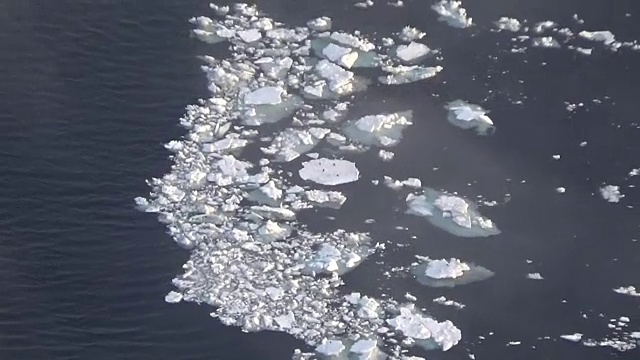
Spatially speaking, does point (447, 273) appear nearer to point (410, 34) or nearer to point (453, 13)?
point (410, 34)

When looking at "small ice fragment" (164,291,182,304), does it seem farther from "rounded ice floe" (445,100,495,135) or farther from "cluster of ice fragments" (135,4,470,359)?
"rounded ice floe" (445,100,495,135)

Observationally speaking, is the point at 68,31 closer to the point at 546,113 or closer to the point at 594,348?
the point at 546,113

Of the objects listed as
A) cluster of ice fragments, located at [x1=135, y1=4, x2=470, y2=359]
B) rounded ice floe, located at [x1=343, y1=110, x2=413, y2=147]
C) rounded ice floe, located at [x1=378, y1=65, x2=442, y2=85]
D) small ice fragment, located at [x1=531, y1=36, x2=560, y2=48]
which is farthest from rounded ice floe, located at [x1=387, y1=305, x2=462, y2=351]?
small ice fragment, located at [x1=531, y1=36, x2=560, y2=48]

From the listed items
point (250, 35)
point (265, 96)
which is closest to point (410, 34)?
point (250, 35)

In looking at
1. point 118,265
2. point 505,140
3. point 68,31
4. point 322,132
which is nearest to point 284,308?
point 118,265

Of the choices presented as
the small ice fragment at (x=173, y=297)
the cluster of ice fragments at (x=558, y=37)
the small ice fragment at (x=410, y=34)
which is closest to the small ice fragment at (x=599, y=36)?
the cluster of ice fragments at (x=558, y=37)

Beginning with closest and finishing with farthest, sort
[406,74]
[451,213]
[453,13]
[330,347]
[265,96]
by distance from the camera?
1. [330,347]
2. [451,213]
3. [265,96]
4. [406,74]
5. [453,13]
